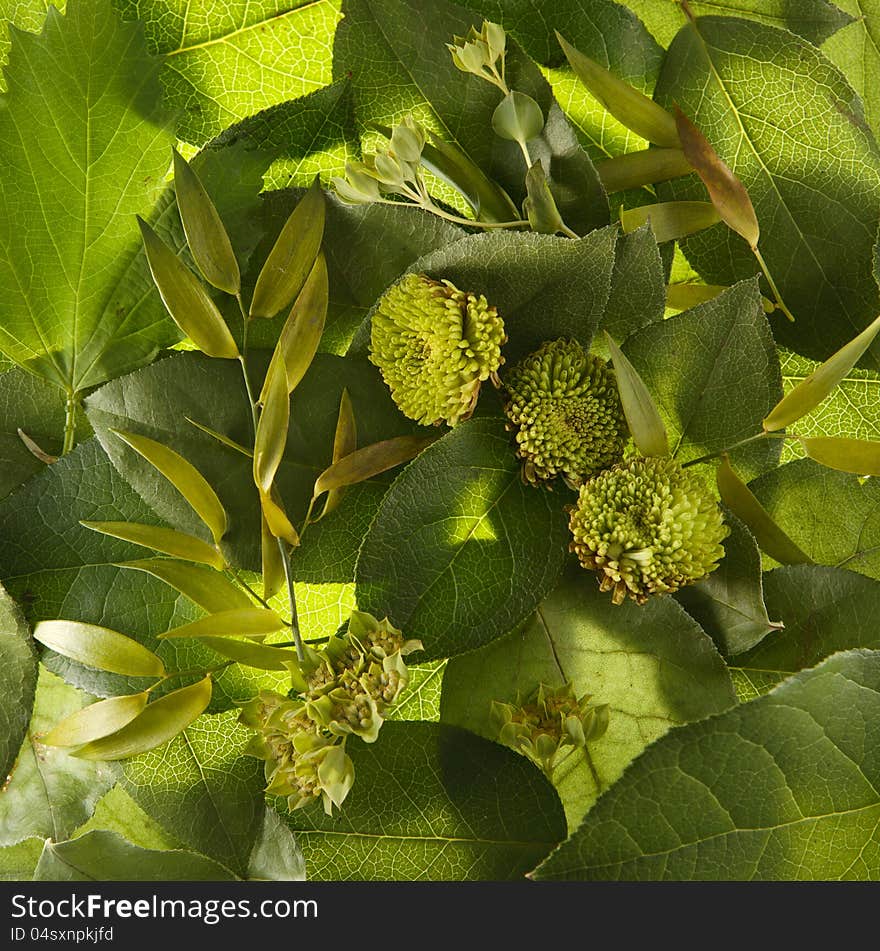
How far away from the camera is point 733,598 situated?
38cm

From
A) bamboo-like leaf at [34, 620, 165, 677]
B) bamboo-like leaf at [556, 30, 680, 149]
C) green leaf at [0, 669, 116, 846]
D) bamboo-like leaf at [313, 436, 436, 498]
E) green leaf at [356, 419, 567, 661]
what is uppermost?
bamboo-like leaf at [556, 30, 680, 149]

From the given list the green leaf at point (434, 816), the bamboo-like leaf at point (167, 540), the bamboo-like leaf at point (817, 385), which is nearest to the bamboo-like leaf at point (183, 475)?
the bamboo-like leaf at point (167, 540)

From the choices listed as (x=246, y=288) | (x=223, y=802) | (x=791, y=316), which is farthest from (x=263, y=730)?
(x=791, y=316)

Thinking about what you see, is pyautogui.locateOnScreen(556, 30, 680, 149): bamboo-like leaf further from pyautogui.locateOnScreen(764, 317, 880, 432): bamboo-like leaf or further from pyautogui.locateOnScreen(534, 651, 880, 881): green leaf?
pyautogui.locateOnScreen(534, 651, 880, 881): green leaf

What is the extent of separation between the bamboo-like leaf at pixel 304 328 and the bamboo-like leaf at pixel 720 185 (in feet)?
0.53

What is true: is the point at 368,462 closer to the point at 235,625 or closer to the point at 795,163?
the point at 235,625

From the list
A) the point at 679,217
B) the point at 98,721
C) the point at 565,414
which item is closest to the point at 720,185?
the point at 679,217

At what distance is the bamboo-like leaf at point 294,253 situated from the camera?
39cm

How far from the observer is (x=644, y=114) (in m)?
0.41

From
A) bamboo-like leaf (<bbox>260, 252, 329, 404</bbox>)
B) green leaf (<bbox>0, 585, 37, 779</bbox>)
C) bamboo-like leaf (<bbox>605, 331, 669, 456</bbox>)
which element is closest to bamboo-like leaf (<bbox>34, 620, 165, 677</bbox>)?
green leaf (<bbox>0, 585, 37, 779</bbox>)

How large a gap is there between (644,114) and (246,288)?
19 centimetres

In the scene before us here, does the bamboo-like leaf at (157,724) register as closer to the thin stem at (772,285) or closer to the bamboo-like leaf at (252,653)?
the bamboo-like leaf at (252,653)

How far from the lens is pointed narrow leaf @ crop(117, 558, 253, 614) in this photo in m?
0.37

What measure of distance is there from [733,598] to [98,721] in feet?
0.86
